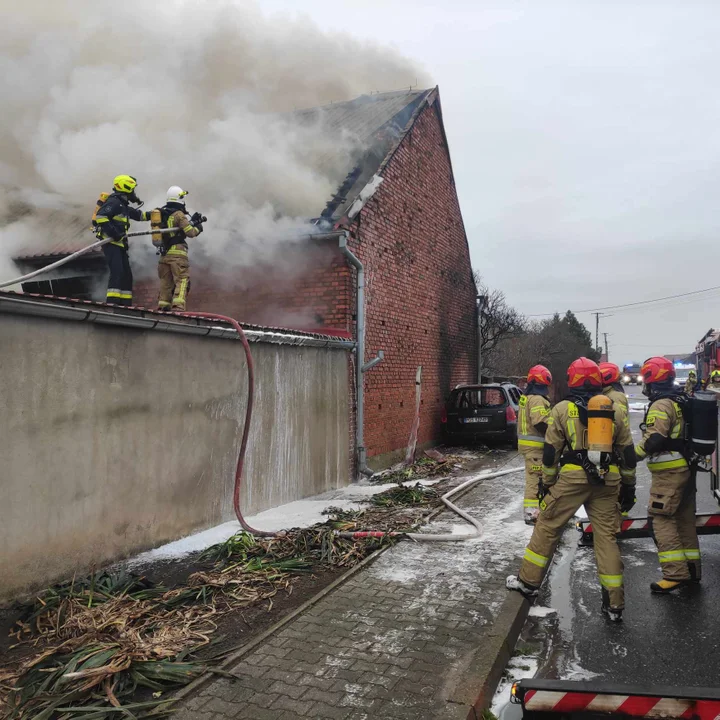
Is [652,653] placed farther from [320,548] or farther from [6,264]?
[6,264]

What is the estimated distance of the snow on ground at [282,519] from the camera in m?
4.93

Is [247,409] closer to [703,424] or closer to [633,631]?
[633,631]

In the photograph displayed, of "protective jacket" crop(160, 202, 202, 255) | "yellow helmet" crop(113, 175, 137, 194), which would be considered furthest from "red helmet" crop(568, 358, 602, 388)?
"yellow helmet" crop(113, 175, 137, 194)

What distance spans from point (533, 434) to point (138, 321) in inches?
153

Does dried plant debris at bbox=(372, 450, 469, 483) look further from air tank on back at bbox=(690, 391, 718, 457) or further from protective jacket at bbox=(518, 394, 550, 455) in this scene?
air tank on back at bbox=(690, 391, 718, 457)

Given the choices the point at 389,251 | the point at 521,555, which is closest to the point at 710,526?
the point at 521,555

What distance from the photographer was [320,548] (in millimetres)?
5176

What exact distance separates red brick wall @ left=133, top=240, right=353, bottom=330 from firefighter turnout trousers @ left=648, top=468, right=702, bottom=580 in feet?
16.7

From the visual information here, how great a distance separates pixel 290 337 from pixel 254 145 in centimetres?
430

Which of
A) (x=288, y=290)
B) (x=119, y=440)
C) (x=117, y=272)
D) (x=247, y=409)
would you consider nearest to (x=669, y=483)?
(x=247, y=409)

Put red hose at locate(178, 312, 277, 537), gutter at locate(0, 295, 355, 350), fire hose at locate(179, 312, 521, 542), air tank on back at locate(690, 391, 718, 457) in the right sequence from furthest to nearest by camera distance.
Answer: red hose at locate(178, 312, 277, 537)
fire hose at locate(179, 312, 521, 542)
air tank on back at locate(690, 391, 718, 457)
gutter at locate(0, 295, 355, 350)

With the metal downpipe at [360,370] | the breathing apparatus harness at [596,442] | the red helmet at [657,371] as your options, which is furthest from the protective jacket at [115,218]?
the red helmet at [657,371]

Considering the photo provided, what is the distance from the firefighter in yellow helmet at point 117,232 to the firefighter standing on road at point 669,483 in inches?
230

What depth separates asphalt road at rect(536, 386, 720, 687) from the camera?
3314 millimetres
